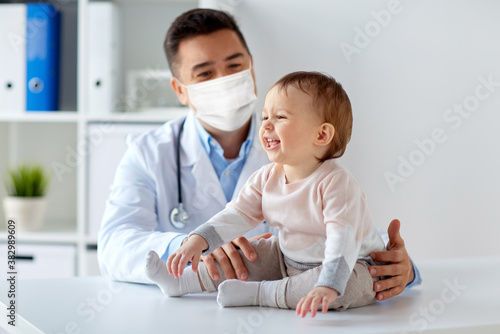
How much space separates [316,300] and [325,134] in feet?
0.87

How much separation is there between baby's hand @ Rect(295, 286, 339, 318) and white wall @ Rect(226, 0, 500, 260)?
116cm

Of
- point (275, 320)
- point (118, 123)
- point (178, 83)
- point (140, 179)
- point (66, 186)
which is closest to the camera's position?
point (275, 320)

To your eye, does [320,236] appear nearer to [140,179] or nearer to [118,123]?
[140,179]

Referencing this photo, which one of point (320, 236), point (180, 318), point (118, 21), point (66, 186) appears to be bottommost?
point (66, 186)

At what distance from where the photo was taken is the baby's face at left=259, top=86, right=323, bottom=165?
90cm

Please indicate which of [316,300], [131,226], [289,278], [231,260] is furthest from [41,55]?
[316,300]

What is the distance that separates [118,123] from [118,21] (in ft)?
1.35

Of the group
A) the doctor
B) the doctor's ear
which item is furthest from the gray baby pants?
the doctor's ear

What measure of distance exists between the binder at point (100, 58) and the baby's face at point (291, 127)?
1.40 meters

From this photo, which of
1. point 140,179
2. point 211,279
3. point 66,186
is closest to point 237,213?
point 211,279

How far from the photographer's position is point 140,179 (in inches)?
59.1

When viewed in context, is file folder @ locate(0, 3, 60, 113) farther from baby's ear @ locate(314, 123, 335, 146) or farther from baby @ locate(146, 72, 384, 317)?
baby's ear @ locate(314, 123, 335, 146)

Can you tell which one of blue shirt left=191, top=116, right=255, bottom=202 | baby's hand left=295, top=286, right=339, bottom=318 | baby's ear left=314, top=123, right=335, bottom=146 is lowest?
baby's hand left=295, top=286, right=339, bottom=318

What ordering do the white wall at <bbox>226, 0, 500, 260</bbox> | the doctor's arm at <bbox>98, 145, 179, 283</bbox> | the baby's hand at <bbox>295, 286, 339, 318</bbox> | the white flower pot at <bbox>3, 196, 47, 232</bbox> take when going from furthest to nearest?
1. the white flower pot at <bbox>3, 196, 47, 232</bbox>
2. the white wall at <bbox>226, 0, 500, 260</bbox>
3. the doctor's arm at <bbox>98, 145, 179, 283</bbox>
4. the baby's hand at <bbox>295, 286, 339, 318</bbox>
